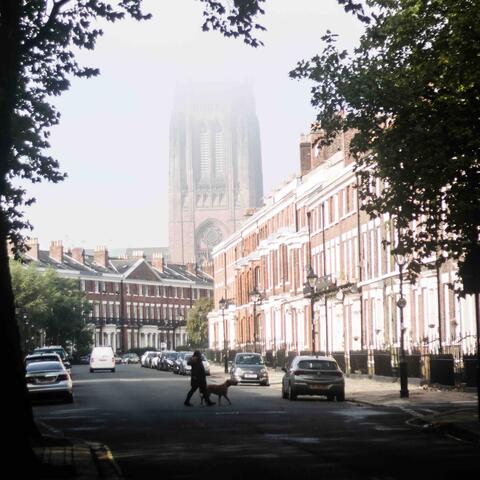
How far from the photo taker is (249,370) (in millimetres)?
56938

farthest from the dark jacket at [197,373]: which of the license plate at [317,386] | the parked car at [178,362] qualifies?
the parked car at [178,362]

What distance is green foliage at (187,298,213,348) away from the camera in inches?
6132

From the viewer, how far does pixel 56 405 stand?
40.7 metres

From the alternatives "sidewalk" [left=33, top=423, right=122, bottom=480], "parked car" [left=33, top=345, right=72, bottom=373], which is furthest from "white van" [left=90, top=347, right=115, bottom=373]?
"sidewalk" [left=33, top=423, right=122, bottom=480]

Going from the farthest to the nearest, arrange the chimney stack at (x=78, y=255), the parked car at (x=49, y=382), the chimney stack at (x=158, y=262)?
the chimney stack at (x=158, y=262), the chimney stack at (x=78, y=255), the parked car at (x=49, y=382)

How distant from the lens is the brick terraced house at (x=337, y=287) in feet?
167

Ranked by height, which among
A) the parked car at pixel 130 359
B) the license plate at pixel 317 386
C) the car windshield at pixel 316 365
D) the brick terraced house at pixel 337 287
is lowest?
the license plate at pixel 317 386

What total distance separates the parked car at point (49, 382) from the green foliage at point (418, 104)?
595 inches

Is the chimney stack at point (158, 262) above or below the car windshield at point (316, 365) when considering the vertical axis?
above

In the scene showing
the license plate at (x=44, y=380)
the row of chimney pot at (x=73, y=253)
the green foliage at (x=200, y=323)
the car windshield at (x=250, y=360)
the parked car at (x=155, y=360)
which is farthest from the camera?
the row of chimney pot at (x=73, y=253)

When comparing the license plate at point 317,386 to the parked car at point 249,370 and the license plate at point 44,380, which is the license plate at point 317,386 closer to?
the license plate at point 44,380

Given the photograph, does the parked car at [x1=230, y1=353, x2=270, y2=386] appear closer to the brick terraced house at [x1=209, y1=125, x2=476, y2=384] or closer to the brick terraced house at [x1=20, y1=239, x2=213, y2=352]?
the brick terraced house at [x1=209, y1=125, x2=476, y2=384]

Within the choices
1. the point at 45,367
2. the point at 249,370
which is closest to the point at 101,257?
the point at 249,370

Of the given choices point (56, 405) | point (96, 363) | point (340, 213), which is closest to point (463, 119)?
point (56, 405)
